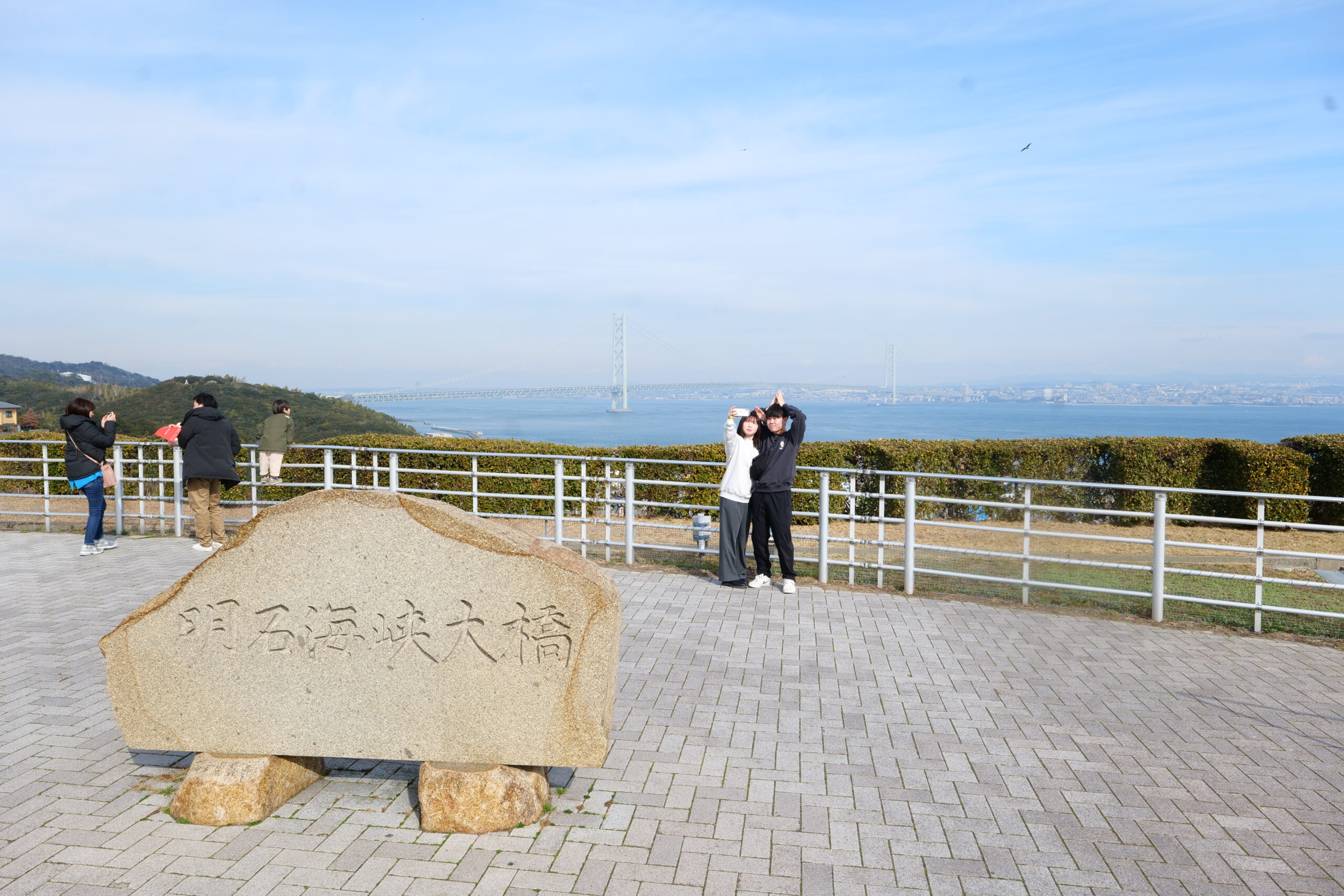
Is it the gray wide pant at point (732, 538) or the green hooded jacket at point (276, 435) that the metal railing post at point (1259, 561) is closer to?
the gray wide pant at point (732, 538)

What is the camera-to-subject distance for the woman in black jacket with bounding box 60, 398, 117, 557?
9469 millimetres

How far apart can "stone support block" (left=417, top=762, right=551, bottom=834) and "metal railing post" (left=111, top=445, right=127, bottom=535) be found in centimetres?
889

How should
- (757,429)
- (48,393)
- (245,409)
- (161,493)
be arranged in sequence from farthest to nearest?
(48,393)
(245,409)
(161,493)
(757,429)

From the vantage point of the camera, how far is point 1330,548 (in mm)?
14672

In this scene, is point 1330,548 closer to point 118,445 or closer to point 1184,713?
point 1184,713

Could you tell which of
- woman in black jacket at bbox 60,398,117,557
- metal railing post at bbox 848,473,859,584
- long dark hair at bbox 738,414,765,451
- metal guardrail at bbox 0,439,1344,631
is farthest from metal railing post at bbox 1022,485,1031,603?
woman in black jacket at bbox 60,398,117,557

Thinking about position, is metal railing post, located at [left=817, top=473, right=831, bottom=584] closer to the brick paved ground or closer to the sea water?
the brick paved ground

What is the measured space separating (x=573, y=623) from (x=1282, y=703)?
4486 mm

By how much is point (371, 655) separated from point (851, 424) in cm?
7924

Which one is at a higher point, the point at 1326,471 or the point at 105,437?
the point at 105,437

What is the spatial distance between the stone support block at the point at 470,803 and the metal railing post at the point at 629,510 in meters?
5.66

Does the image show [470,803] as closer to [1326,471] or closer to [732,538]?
[732,538]

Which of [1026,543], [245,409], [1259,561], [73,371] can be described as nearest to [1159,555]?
[1259,561]

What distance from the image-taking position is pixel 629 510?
9695mm
